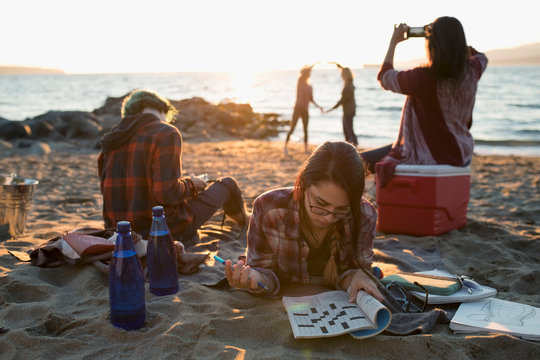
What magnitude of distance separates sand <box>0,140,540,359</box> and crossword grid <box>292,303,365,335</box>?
2.5 inches

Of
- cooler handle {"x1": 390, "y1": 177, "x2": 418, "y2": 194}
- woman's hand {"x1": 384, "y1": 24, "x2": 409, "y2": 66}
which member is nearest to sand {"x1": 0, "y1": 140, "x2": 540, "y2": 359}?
cooler handle {"x1": 390, "y1": 177, "x2": 418, "y2": 194}

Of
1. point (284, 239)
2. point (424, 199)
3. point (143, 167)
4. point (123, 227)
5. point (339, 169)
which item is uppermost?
point (339, 169)

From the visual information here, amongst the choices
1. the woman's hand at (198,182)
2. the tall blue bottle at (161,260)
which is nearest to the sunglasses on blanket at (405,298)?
the tall blue bottle at (161,260)

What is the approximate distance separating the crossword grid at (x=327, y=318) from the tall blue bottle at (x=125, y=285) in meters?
0.79

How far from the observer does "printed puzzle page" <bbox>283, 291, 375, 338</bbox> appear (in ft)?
7.01

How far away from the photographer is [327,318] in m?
2.29

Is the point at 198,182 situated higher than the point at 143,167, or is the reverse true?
the point at 143,167

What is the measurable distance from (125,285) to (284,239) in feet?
2.80

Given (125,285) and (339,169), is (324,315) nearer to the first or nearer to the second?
(339,169)

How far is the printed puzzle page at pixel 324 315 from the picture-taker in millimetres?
2137

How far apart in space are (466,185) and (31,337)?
3632mm

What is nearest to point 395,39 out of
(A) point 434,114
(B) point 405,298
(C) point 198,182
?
(A) point 434,114

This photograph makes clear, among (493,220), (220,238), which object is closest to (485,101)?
(493,220)

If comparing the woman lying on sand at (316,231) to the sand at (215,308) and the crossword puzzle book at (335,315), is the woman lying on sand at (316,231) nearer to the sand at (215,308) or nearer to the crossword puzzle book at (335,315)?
the crossword puzzle book at (335,315)
